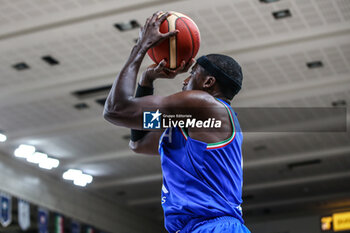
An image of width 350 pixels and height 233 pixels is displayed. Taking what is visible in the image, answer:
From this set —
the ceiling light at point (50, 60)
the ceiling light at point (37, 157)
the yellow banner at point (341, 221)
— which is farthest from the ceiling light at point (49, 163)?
the yellow banner at point (341, 221)

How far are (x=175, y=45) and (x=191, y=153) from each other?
0.58m

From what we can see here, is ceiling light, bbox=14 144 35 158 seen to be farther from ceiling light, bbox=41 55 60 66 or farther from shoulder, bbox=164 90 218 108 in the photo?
shoulder, bbox=164 90 218 108

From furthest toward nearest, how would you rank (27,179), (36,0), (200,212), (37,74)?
(27,179) < (37,74) < (36,0) < (200,212)

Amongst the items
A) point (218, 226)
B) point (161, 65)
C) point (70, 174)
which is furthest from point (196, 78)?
point (70, 174)

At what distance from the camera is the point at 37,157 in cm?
1465

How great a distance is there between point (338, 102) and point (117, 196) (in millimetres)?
8680

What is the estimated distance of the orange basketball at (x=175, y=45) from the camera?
3203mm

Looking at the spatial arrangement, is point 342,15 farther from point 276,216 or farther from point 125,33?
point 276,216

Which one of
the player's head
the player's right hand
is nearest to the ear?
the player's head

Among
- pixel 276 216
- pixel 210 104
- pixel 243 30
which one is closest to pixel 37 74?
pixel 243 30

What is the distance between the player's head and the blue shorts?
2.10ft

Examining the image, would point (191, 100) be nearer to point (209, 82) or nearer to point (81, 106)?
point (209, 82)

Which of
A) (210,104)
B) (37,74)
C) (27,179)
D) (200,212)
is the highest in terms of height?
(37,74)

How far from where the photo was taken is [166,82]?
38.0 ft
